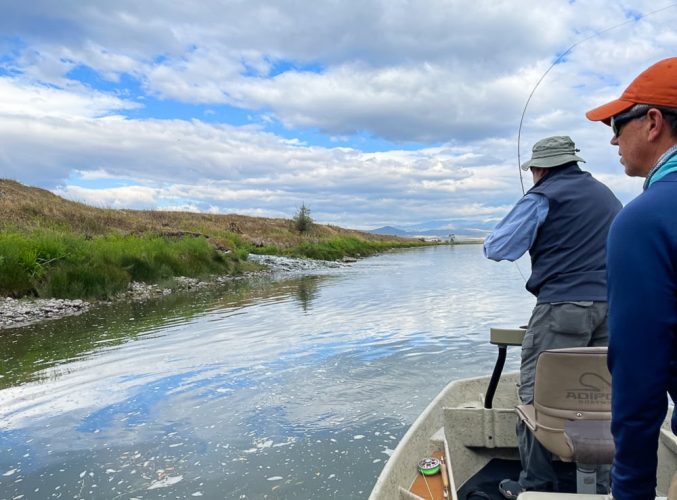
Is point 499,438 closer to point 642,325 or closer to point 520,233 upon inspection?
point 520,233

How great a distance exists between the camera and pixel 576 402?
275 cm

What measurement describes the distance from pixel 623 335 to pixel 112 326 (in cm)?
1179

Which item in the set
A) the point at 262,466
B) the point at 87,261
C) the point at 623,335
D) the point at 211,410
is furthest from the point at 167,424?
the point at 87,261

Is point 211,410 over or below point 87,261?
below

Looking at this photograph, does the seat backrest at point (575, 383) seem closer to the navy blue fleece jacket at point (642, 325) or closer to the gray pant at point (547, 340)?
the gray pant at point (547, 340)

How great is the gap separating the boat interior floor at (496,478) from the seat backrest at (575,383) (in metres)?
0.85

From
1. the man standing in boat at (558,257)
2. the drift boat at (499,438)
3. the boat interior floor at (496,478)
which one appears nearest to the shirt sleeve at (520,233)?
the man standing in boat at (558,257)

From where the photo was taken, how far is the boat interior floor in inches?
139

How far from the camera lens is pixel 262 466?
491 centimetres

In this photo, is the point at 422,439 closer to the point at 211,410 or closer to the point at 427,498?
the point at 427,498

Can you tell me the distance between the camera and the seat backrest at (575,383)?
106 inches

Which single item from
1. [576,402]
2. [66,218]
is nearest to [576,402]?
[576,402]

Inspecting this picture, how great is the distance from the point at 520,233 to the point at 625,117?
1681 mm

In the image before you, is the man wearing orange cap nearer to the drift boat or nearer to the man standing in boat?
the drift boat
